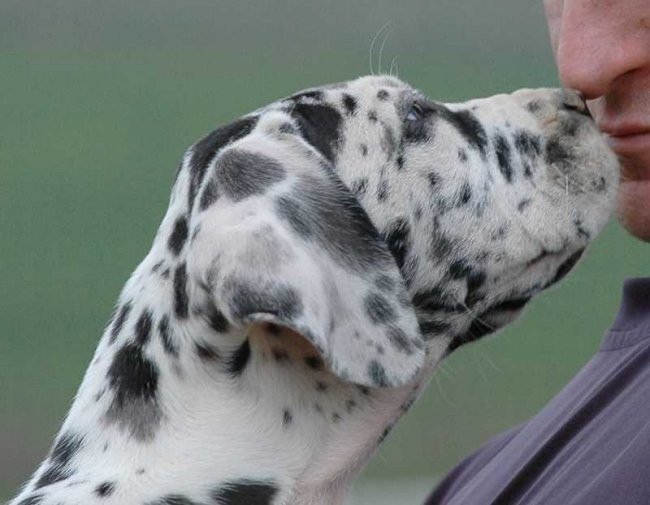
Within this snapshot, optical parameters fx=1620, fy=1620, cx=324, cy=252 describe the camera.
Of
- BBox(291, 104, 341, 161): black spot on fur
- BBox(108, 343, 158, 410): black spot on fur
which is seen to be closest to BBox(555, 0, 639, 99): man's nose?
BBox(291, 104, 341, 161): black spot on fur

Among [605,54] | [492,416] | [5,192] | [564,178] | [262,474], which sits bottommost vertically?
[492,416]

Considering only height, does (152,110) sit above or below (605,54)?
below

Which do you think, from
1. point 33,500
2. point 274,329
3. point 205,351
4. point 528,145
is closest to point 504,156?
point 528,145

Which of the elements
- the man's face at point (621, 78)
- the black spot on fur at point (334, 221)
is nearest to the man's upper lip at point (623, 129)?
the man's face at point (621, 78)

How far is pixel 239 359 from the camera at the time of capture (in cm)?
315

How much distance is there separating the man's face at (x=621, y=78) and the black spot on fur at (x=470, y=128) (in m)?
0.22

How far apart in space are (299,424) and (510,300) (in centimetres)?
58

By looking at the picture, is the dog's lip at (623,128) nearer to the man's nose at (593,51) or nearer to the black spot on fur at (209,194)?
the man's nose at (593,51)

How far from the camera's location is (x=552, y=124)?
356 centimetres

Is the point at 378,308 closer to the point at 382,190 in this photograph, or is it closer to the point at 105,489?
the point at 382,190

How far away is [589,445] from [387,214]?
0.64 metres

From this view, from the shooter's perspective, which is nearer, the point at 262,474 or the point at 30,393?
the point at 262,474

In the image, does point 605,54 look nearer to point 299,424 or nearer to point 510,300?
point 510,300

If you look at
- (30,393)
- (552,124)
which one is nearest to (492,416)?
(30,393)
